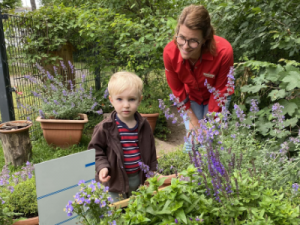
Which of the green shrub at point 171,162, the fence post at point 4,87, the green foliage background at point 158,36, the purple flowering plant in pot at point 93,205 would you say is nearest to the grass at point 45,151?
the fence post at point 4,87

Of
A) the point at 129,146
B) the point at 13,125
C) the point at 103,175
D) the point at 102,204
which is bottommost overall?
the point at 13,125

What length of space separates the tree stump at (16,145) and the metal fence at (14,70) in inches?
27.8

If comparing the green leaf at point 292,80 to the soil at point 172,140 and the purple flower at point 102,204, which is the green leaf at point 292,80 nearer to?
the purple flower at point 102,204

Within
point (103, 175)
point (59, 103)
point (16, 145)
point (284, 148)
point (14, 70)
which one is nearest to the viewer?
point (284, 148)

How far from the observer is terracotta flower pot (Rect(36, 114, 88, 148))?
3.82 m

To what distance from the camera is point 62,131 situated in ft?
12.8

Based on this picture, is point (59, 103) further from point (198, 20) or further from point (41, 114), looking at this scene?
point (198, 20)

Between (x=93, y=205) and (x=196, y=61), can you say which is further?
(x=196, y=61)

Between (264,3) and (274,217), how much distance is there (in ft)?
7.65

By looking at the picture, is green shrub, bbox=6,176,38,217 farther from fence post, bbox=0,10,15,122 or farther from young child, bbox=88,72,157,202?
fence post, bbox=0,10,15,122

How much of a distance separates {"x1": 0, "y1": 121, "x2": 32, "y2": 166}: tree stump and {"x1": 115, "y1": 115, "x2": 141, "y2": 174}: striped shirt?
1855 mm

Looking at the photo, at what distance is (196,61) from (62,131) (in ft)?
7.53

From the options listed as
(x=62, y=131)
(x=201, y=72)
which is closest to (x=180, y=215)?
(x=201, y=72)

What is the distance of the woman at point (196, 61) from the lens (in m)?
2.18
